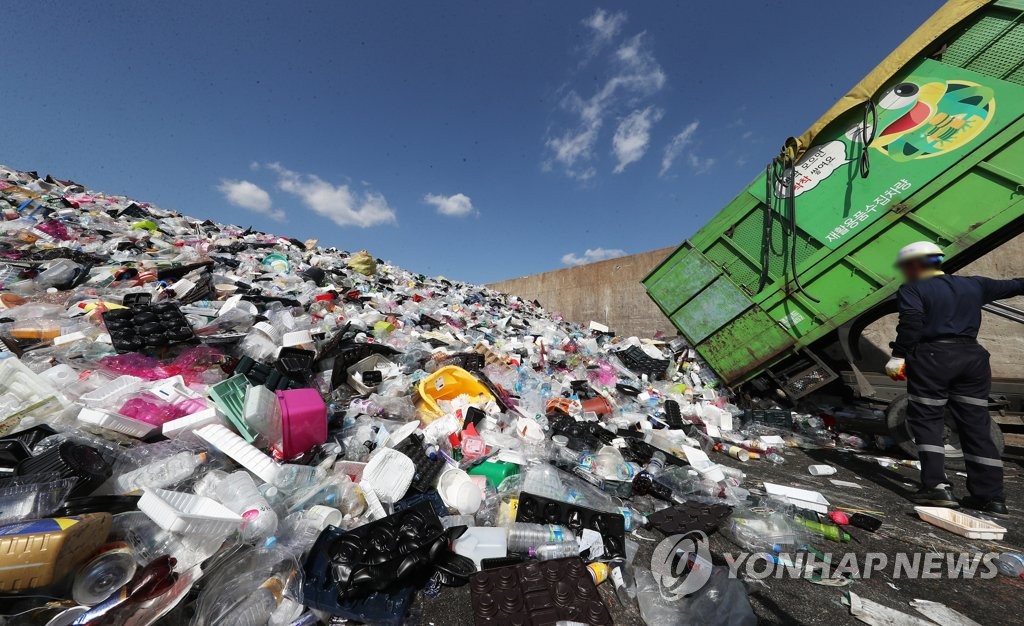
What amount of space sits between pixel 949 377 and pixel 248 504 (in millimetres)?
4018

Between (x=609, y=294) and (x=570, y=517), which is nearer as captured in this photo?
(x=570, y=517)

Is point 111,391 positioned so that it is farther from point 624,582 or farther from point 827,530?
point 827,530

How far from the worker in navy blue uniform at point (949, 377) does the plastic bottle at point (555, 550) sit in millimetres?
2426

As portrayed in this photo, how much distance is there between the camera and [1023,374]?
3988 mm

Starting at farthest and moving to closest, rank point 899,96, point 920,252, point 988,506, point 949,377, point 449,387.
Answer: point 899,96 → point 449,387 → point 920,252 → point 949,377 → point 988,506

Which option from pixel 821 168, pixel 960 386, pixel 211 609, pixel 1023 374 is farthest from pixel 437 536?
pixel 1023 374

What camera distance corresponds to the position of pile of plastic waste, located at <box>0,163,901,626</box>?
1127mm

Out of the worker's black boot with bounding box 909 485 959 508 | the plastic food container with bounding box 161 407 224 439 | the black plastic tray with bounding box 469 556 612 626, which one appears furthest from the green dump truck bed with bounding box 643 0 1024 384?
the plastic food container with bounding box 161 407 224 439

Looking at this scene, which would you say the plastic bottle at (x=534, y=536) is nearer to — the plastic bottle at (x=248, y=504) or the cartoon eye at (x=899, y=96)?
the plastic bottle at (x=248, y=504)

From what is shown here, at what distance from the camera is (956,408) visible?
2287 mm

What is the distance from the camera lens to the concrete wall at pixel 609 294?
790 cm

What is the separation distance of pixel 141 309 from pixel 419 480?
248cm

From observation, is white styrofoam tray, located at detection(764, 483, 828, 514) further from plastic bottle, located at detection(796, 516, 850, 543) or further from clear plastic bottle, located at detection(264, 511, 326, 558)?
clear plastic bottle, located at detection(264, 511, 326, 558)

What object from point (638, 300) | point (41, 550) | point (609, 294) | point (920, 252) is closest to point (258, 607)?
point (41, 550)
